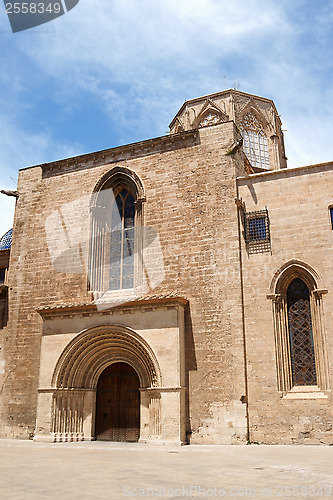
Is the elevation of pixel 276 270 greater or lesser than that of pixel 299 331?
greater

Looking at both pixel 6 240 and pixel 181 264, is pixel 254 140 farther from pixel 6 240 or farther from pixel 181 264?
pixel 6 240

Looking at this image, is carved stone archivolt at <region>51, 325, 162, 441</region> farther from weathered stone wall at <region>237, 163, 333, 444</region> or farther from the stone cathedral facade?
weathered stone wall at <region>237, 163, 333, 444</region>

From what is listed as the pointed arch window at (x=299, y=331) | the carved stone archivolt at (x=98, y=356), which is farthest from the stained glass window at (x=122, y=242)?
the pointed arch window at (x=299, y=331)

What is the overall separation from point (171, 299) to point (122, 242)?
11.4 feet

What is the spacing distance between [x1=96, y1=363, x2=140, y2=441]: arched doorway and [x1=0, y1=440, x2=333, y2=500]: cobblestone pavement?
3424 millimetres

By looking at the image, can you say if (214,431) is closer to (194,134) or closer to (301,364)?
(301,364)

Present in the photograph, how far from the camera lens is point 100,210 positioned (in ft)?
54.4

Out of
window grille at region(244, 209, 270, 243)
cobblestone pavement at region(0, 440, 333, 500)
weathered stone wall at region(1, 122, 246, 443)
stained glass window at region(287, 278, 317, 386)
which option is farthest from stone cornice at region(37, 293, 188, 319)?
cobblestone pavement at region(0, 440, 333, 500)

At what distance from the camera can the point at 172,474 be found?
7020mm

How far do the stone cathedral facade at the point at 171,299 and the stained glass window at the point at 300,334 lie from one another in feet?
0.10

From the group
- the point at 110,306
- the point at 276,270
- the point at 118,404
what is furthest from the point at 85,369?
the point at 276,270

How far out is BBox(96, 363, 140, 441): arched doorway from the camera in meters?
14.2

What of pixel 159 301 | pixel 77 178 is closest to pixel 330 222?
pixel 159 301

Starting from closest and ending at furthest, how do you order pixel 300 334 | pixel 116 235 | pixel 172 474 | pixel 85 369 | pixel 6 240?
pixel 172 474
pixel 300 334
pixel 85 369
pixel 116 235
pixel 6 240
